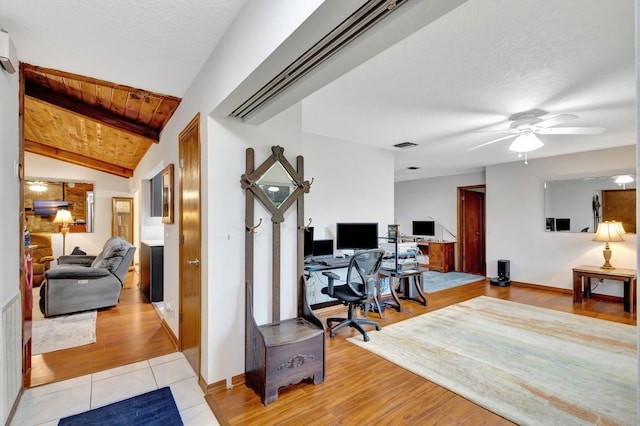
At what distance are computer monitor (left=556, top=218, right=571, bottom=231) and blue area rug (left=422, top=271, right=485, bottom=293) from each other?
1.74 meters

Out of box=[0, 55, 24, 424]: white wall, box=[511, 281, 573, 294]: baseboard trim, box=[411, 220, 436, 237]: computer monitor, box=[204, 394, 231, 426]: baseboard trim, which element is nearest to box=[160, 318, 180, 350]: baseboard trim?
box=[204, 394, 231, 426]: baseboard trim

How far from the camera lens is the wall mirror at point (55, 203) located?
609 centimetres

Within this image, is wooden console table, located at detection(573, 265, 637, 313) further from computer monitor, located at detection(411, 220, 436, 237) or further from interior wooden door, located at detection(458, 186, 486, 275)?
computer monitor, located at detection(411, 220, 436, 237)

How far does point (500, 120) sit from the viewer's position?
3.47 m

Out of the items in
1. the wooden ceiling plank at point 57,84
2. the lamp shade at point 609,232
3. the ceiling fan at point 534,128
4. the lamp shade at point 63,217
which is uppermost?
the wooden ceiling plank at point 57,84

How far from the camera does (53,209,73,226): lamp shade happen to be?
20.3ft

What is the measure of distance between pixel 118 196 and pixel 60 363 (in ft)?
17.4

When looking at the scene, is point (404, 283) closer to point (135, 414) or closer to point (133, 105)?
point (135, 414)

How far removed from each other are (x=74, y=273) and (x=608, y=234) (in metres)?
7.61

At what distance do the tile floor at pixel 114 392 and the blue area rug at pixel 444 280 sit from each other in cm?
410

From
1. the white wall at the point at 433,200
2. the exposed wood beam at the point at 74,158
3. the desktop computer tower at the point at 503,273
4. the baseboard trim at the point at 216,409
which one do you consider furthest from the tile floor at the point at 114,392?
the white wall at the point at 433,200

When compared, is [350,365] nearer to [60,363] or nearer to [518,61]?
[60,363]

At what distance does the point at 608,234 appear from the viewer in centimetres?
454

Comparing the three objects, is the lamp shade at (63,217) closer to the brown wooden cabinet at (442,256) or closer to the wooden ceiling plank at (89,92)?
the wooden ceiling plank at (89,92)
